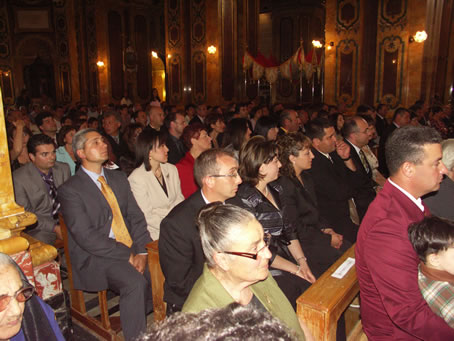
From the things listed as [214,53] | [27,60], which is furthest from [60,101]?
[214,53]

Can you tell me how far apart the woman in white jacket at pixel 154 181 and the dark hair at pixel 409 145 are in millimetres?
2337

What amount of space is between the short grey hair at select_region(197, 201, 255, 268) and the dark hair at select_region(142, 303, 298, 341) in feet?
2.51

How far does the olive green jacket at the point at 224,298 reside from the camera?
1.66m

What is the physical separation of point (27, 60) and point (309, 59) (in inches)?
614

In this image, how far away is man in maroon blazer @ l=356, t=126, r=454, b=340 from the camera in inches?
71.4

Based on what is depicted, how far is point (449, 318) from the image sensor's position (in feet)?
6.23

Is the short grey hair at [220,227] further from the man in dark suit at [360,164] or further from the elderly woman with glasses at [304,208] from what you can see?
the man in dark suit at [360,164]

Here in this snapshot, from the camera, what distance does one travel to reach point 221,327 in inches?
35.2

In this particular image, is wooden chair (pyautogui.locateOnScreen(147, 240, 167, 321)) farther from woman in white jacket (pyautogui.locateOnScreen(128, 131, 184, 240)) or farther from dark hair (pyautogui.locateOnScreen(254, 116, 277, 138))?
dark hair (pyautogui.locateOnScreen(254, 116, 277, 138))

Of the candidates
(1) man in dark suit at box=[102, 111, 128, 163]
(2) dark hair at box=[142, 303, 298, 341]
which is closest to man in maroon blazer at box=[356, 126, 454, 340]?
(2) dark hair at box=[142, 303, 298, 341]

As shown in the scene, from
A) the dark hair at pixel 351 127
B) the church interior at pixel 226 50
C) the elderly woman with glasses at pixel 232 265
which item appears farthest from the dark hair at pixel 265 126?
the church interior at pixel 226 50

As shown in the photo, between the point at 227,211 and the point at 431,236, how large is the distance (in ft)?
3.41

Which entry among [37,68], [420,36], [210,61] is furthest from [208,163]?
[37,68]

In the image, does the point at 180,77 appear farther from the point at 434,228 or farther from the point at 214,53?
the point at 434,228
